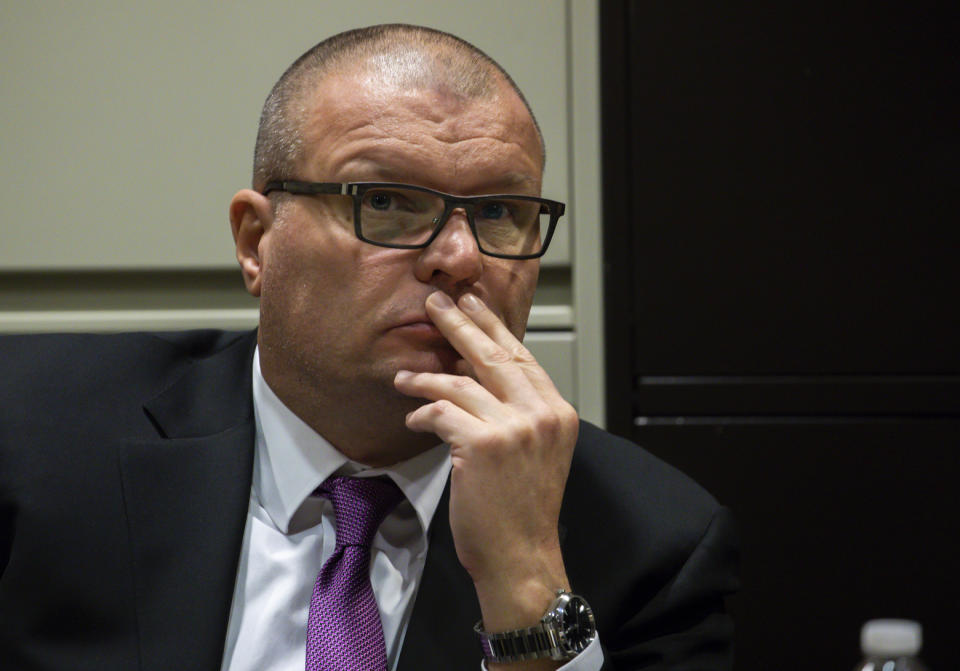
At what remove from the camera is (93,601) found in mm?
979

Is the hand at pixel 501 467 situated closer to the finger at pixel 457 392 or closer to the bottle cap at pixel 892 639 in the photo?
the finger at pixel 457 392

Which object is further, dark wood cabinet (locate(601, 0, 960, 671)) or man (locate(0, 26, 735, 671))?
dark wood cabinet (locate(601, 0, 960, 671))

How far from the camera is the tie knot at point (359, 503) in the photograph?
3.37ft

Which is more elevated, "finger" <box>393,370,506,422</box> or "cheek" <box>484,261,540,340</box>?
"cheek" <box>484,261,540,340</box>

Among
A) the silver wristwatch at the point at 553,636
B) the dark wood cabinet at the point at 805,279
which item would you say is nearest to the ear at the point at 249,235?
the silver wristwatch at the point at 553,636

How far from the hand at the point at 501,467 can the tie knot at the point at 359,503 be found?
Result: 13cm

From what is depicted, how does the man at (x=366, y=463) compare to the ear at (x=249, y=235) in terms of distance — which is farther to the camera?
the ear at (x=249, y=235)

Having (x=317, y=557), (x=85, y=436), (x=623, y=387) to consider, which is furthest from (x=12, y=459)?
(x=623, y=387)

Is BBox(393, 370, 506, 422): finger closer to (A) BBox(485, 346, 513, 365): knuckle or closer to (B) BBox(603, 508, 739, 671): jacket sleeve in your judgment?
(A) BBox(485, 346, 513, 365): knuckle

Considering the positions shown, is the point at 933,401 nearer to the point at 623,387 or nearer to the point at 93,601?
the point at 623,387

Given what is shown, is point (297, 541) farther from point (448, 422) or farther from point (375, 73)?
point (375, 73)

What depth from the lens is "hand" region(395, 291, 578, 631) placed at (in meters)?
0.93

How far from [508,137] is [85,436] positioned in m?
0.53

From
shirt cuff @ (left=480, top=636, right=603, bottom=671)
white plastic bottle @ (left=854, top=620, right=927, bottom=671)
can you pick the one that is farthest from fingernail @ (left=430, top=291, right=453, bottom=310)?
white plastic bottle @ (left=854, top=620, right=927, bottom=671)
